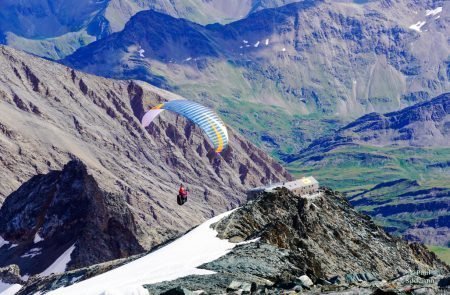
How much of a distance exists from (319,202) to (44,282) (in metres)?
30.1

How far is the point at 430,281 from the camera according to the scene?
54719 millimetres

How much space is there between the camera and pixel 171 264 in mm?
80625

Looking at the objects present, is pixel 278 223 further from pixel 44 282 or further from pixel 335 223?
pixel 44 282

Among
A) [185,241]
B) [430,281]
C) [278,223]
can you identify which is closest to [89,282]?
[185,241]

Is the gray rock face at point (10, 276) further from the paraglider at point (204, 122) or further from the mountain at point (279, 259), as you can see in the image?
the paraglider at point (204, 122)

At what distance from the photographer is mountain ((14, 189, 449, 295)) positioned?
2419 inches

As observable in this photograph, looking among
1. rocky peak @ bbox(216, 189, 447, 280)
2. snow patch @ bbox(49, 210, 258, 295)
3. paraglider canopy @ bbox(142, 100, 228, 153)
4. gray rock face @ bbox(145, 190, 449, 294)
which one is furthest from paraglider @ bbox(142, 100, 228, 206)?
snow patch @ bbox(49, 210, 258, 295)

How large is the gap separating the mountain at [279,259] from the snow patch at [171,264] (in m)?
0.08

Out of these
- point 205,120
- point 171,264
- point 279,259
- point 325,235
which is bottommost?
point 325,235

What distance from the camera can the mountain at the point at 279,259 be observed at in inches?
2419

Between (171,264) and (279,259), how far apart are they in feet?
26.0

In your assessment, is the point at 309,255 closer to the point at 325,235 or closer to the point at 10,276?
the point at 325,235

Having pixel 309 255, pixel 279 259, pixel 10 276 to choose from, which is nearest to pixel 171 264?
pixel 279 259

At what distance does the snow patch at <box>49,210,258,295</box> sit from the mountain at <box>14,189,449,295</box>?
0.08 metres
